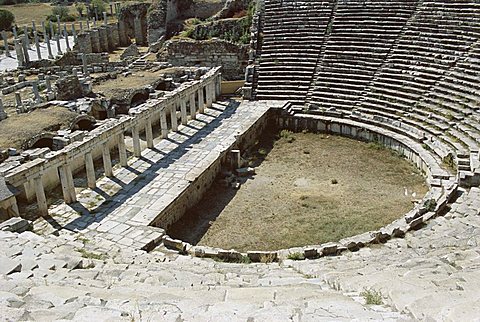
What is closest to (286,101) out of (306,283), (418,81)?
(418,81)

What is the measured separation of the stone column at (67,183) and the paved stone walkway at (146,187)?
206 millimetres

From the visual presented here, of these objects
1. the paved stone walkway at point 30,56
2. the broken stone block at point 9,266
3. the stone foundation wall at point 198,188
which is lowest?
the paved stone walkway at point 30,56

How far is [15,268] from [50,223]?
193 inches

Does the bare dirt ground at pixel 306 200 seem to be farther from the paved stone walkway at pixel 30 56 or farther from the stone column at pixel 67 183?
the paved stone walkway at pixel 30 56

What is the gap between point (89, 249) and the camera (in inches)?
404

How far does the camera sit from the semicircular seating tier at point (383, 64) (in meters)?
17.2

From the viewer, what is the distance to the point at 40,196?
1222 centimetres

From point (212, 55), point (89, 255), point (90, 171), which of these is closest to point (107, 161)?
point (90, 171)

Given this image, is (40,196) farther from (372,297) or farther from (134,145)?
(372,297)

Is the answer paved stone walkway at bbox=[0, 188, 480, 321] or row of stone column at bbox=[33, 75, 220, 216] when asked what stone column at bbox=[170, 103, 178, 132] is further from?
paved stone walkway at bbox=[0, 188, 480, 321]

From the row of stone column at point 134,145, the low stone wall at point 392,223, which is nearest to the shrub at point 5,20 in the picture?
the row of stone column at point 134,145

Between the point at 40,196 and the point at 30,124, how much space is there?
5.11m

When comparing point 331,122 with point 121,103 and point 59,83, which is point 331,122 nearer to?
point 121,103

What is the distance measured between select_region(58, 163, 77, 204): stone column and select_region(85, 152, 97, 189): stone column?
82 cm
